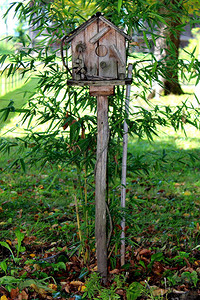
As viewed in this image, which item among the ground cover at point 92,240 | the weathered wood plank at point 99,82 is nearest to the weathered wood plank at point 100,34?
the weathered wood plank at point 99,82

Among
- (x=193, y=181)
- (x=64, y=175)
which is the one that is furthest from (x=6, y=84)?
(x=193, y=181)

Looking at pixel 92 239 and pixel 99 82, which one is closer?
pixel 99 82

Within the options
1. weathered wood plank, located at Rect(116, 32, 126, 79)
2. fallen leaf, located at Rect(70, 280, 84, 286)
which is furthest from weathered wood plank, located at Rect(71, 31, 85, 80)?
fallen leaf, located at Rect(70, 280, 84, 286)

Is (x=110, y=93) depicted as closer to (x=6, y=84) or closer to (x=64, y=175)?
(x=64, y=175)

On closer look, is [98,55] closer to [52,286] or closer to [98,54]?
[98,54]

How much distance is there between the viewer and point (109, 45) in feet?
6.98

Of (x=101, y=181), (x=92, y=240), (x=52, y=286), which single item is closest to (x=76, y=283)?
(x=52, y=286)

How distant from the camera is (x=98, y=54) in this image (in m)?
2.14

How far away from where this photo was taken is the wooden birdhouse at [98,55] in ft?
6.91

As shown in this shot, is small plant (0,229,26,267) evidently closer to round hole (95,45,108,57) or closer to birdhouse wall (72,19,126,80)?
birdhouse wall (72,19,126,80)

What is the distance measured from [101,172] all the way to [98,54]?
0.77 meters

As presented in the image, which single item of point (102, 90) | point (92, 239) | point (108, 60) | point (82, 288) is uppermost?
point (108, 60)

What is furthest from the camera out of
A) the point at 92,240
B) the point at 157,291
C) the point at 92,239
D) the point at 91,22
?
the point at 92,240

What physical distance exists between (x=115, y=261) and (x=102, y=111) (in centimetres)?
120
